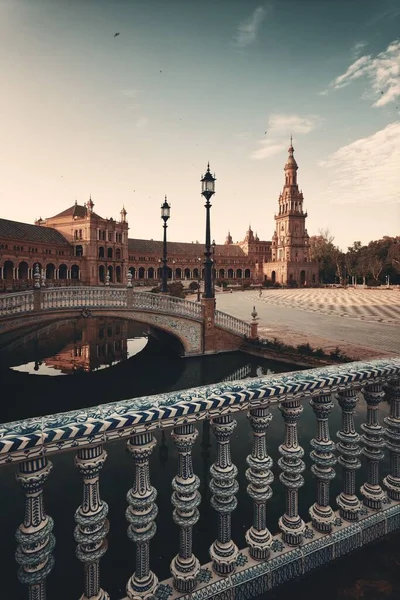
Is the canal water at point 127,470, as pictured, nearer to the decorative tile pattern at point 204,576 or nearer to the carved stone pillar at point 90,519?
the decorative tile pattern at point 204,576

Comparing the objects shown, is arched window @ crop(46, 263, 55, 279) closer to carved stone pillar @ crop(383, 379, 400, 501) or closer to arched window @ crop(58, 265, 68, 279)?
arched window @ crop(58, 265, 68, 279)

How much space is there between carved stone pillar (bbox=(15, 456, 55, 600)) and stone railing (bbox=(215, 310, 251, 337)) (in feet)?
45.1

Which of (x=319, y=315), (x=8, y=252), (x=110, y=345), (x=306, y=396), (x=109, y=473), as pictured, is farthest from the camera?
(x=8, y=252)

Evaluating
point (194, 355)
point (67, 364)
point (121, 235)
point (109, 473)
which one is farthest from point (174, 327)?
point (121, 235)

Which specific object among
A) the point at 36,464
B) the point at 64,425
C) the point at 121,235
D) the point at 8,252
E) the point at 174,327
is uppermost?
the point at 121,235

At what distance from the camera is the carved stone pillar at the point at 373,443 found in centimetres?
293

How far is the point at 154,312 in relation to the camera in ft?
47.9

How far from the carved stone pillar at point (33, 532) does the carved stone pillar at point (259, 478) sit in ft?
4.56

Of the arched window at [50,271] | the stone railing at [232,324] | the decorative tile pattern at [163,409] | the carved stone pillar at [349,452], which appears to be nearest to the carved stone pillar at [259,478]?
the decorative tile pattern at [163,409]

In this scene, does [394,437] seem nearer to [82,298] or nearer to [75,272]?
[82,298]

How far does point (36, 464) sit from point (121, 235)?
7588 centimetres

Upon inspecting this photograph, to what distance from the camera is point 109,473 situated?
6000mm

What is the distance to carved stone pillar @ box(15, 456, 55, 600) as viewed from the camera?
5.87 ft

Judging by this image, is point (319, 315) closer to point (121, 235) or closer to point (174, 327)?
point (174, 327)
